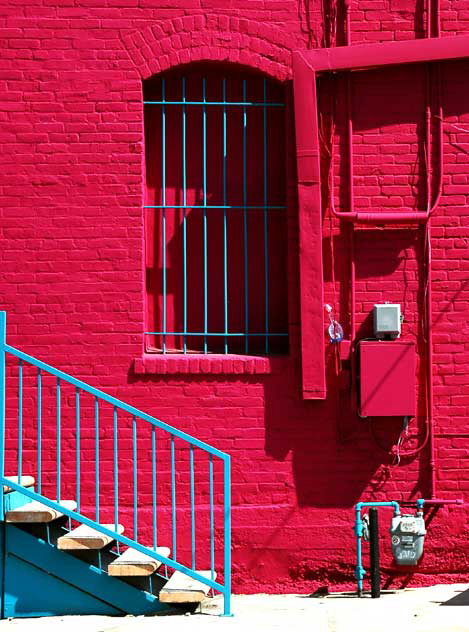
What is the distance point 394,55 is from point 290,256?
160 centimetres

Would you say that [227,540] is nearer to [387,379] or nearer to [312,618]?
[312,618]

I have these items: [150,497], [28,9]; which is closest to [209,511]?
[150,497]

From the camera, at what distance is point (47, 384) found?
7.59 m

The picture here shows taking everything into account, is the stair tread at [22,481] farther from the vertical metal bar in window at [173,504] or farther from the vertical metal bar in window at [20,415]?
the vertical metal bar in window at [173,504]

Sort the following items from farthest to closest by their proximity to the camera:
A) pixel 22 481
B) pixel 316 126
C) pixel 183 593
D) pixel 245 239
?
pixel 245 239
pixel 316 126
pixel 22 481
pixel 183 593

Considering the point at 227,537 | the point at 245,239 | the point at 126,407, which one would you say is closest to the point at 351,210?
the point at 245,239

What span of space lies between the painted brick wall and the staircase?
0.44 feet

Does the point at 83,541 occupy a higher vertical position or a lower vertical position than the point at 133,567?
higher

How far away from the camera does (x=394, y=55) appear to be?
757 cm

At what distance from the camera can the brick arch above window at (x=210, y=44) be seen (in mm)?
7680

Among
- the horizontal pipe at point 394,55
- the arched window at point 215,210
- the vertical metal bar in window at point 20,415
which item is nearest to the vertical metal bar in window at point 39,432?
the vertical metal bar in window at point 20,415

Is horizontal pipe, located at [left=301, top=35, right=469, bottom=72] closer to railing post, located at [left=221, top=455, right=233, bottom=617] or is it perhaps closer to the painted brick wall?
the painted brick wall

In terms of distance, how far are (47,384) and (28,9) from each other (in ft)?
8.85

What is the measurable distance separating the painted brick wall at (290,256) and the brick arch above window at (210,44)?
0.03 ft
